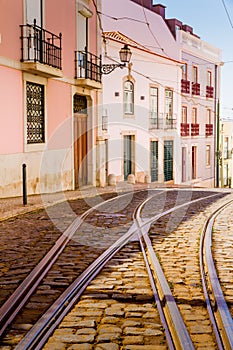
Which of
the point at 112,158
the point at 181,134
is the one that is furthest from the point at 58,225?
the point at 181,134

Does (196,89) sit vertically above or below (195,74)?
below

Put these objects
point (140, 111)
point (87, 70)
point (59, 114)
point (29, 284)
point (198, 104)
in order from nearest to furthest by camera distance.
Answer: point (29, 284), point (59, 114), point (87, 70), point (140, 111), point (198, 104)

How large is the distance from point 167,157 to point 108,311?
2511 centimetres

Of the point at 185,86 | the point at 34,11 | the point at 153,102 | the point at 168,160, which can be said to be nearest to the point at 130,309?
the point at 34,11

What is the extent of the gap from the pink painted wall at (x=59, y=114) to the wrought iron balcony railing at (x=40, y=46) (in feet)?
2.78

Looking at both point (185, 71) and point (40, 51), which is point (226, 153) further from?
point (40, 51)

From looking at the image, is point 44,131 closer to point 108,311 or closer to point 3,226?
point 3,226

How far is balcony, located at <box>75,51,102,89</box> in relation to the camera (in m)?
18.8

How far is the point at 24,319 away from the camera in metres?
5.00

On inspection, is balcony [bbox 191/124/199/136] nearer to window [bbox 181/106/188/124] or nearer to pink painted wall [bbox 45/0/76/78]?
window [bbox 181/106/188/124]

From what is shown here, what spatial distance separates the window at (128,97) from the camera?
2450 cm

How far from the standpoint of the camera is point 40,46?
15547mm

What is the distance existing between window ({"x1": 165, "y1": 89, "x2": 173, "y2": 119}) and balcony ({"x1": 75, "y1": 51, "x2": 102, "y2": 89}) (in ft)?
31.7

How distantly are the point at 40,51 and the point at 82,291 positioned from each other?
35.7 ft
